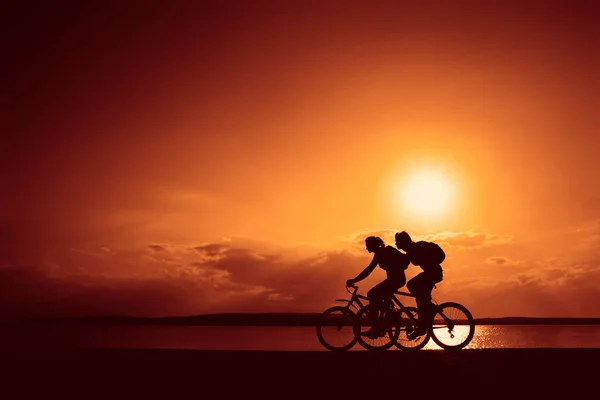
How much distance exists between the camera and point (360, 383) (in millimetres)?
8367

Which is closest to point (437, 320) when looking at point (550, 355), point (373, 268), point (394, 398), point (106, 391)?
point (373, 268)

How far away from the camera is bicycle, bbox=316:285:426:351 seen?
13.9 metres

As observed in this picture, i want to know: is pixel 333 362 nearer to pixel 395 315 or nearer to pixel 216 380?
pixel 216 380

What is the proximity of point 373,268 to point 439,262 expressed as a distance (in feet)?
4.88

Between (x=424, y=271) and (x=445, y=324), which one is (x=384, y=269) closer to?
(x=424, y=271)

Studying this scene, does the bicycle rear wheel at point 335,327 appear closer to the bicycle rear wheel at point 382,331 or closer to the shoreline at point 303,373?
the bicycle rear wheel at point 382,331

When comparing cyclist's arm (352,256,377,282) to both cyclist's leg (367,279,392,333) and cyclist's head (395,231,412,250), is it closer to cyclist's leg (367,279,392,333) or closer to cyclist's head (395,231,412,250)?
cyclist's leg (367,279,392,333)

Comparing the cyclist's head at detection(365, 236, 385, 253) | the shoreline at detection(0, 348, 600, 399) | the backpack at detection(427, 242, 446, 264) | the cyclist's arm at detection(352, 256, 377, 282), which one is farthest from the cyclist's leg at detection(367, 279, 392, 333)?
the shoreline at detection(0, 348, 600, 399)

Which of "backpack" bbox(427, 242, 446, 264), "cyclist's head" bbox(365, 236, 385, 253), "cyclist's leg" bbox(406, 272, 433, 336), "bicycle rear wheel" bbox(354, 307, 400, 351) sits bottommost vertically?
"bicycle rear wheel" bbox(354, 307, 400, 351)

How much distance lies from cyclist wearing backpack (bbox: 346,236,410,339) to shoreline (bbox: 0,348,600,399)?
2.59m

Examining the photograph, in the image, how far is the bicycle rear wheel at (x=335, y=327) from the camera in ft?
47.5

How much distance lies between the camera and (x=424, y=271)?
13.7 m

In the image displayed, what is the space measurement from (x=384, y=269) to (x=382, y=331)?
144cm

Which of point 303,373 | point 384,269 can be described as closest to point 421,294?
point 384,269
